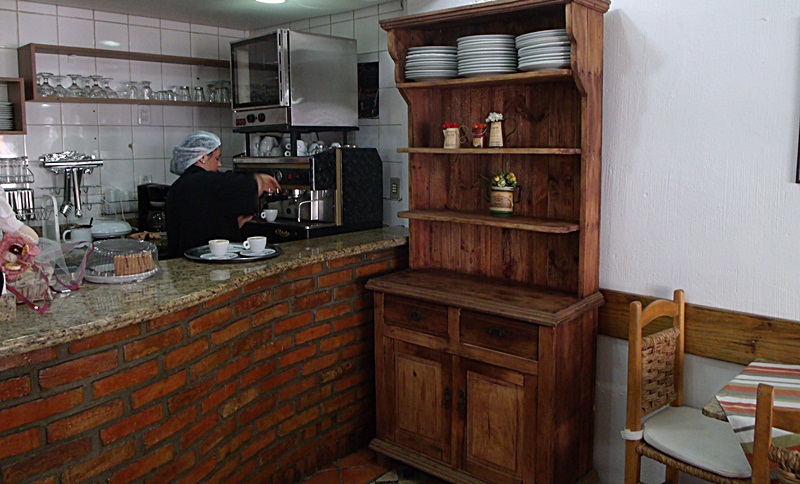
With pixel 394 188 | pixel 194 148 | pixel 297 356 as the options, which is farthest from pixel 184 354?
pixel 394 188

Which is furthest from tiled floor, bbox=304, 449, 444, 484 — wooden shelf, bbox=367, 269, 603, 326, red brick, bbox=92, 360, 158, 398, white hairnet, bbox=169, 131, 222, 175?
white hairnet, bbox=169, 131, 222, 175

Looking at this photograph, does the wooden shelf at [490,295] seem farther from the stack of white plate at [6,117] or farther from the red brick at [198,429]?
the stack of white plate at [6,117]

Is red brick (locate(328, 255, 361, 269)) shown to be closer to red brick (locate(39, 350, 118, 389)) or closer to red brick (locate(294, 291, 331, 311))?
red brick (locate(294, 291, 331, 311))

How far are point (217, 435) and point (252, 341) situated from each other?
368 millimetres

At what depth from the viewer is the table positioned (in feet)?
5.66

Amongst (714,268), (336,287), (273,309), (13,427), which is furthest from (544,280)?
(13,427)

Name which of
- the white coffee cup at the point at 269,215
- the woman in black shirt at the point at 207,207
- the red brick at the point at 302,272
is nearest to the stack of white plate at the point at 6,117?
the woman in black shirt at the point at 207,207

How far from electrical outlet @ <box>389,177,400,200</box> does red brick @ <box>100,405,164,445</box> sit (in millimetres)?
1892

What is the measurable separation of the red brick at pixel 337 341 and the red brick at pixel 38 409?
130 cm

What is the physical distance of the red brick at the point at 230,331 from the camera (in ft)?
7.89

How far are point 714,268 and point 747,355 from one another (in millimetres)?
317

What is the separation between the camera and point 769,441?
167 cm

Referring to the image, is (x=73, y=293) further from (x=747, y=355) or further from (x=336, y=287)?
(x=747, y=355)

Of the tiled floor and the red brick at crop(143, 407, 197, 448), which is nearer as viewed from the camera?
the red brick at crop(143, 407, 197, 448)
